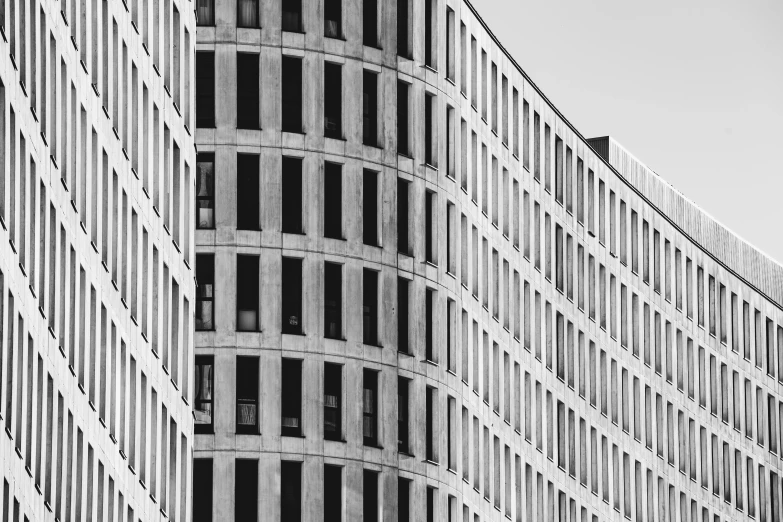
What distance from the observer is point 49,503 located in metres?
55.1

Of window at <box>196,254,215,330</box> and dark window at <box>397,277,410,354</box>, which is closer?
window at <box>196,254,215,330</box>

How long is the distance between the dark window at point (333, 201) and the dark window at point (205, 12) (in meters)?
6.18

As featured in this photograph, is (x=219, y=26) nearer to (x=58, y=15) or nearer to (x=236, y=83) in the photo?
(x=236, y=83)

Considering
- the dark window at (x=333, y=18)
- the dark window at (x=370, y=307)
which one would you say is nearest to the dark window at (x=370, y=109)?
the dark window at (x=333, y=18)

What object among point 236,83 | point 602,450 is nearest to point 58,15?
point 236,83

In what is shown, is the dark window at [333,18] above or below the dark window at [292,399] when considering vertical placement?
above

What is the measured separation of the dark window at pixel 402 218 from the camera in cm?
8256

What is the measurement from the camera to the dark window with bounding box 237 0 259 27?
8031 cm

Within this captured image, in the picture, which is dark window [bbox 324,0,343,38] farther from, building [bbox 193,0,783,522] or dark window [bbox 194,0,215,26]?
dark window [bbox 194,0,215,26]

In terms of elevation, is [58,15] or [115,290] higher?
[58,15]

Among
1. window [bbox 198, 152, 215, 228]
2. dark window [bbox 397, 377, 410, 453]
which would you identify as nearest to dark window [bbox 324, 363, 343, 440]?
dark window [bbox 397, 377, 410, 453]

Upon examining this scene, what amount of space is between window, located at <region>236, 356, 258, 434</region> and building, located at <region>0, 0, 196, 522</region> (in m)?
3.31

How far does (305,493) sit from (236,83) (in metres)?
13.8

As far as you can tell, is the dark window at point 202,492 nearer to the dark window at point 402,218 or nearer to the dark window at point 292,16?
the dark window at point 402,218
